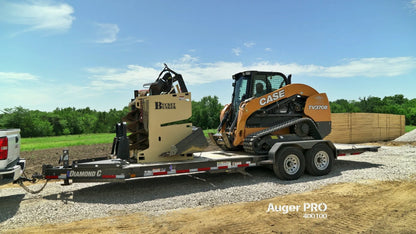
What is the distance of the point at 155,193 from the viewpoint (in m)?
6.66

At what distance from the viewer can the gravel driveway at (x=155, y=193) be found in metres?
5.39

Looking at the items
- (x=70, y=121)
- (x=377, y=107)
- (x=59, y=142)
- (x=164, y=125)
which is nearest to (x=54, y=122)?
(x=70, y=121)

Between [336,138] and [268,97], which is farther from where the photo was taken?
[336,138]

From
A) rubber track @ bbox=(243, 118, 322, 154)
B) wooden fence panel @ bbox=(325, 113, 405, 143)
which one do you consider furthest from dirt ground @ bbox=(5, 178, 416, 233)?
wooden fence panel @ bbox=(325, 113, 405, 143)

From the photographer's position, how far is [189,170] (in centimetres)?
687

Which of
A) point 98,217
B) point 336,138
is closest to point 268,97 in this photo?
point 98,217

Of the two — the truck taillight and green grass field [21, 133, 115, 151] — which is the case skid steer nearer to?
the truck taillight

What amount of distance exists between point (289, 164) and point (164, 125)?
362cm

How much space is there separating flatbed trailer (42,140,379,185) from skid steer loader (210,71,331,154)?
1.76 feet

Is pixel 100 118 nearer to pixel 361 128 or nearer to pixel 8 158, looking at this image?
pixel 361 128

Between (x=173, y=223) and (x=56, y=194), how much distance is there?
3.60 m

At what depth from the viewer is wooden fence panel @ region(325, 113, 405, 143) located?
1826 centimetres

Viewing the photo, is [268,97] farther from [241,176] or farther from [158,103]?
[158,103]

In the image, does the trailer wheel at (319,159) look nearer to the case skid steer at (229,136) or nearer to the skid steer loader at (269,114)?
the case skid steer at (229,136)
